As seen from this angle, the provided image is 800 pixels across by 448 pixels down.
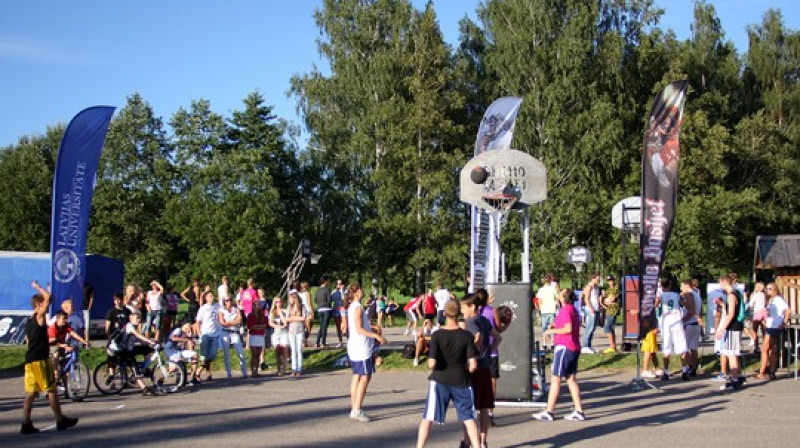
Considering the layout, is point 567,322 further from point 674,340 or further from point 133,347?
point 133,347

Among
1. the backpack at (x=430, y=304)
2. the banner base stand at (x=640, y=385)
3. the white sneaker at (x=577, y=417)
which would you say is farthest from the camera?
the backpack at (x=430, y=304)

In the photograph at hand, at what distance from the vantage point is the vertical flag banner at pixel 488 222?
1678cm

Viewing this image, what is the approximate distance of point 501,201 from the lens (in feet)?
50.0

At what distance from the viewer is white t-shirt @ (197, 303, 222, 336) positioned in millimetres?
17391

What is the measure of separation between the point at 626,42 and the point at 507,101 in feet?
85.8

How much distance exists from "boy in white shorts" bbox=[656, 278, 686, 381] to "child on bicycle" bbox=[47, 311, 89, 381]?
10390 millimetres

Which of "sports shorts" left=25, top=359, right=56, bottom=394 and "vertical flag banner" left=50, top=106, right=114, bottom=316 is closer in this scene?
"sports shorts" left=25, top=359, right=56, bottom=394

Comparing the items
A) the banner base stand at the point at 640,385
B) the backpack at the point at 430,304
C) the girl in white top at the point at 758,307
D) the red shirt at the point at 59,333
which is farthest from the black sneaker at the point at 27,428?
the backpack at the point at 430,304

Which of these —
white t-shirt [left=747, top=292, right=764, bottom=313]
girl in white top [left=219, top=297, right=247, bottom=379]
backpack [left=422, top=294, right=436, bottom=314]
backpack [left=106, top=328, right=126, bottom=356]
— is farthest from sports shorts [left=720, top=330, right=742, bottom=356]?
backpack [left=422, top=294, right=436, bottom=314]

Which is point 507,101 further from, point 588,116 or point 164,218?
point 164,218

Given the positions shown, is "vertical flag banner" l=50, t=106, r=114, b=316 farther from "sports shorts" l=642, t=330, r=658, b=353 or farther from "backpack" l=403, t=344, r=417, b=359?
"sports shorts" l=642, t=330, r=658, b=353

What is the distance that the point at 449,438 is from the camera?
11031 mm

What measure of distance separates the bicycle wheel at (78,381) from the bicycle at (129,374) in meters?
0.28

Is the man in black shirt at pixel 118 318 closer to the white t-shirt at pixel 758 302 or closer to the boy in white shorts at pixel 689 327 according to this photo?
the boy in white shorts at pixel 689 327
